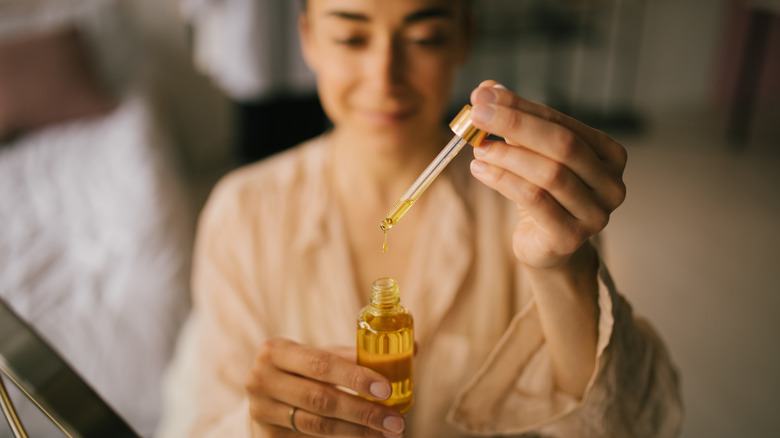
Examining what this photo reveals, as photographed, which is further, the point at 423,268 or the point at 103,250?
the point at 103,250

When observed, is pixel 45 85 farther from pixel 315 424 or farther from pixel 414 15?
pixel 315 424

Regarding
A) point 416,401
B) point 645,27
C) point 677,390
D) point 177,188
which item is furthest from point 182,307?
point 645,27

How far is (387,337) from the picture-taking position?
53 cm

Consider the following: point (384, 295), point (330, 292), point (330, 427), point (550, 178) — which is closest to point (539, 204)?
point (550, 178)

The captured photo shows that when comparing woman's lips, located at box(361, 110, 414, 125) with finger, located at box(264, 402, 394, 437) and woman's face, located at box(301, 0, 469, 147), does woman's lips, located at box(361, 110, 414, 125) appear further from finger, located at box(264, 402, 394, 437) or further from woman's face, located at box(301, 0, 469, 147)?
finger, located at box(264, 402, 394, 437)

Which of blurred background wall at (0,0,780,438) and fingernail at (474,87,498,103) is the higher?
fingernail at (474,87,498,103)

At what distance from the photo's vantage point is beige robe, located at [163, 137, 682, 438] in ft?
2.31

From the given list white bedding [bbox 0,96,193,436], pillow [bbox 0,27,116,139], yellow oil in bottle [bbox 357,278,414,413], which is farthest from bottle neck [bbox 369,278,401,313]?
pillow [bbox 0,27,116,139]

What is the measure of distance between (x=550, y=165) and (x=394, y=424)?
263 millimetres

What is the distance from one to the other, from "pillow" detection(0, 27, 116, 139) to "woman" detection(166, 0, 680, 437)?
5.81ft

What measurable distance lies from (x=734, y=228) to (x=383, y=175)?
Result: 1961mm

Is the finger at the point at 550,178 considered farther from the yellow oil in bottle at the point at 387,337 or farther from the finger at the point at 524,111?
the yellow oil in bottle at the point at 387,337

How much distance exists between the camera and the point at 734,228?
93.0 inches

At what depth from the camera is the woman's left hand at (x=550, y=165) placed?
409 millimetres
